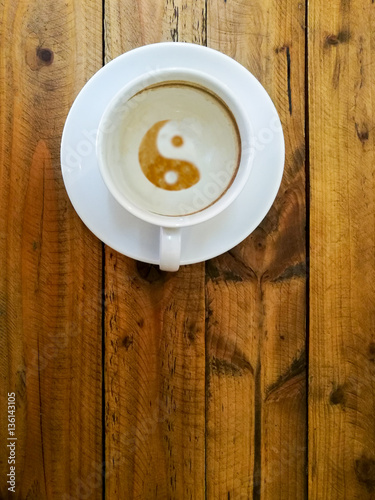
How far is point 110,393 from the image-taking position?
2.14ft

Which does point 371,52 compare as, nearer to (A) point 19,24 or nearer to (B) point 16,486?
(A) point 19,24

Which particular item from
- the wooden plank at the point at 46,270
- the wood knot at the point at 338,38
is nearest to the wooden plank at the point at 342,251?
the wood knot at the point at 338,38

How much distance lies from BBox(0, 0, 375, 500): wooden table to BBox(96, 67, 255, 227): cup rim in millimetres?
119

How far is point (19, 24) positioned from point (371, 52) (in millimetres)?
504

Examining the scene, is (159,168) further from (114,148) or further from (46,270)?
(46,270)

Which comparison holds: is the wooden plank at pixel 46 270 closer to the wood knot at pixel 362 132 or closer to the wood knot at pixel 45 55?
the wood knot at pixel 45 55

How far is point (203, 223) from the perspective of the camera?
0.59 meters

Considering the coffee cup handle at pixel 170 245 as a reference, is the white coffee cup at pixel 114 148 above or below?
above

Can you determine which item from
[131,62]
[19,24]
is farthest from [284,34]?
[19,24]

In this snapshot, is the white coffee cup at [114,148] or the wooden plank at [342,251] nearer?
the white coffee cup at [114,148]

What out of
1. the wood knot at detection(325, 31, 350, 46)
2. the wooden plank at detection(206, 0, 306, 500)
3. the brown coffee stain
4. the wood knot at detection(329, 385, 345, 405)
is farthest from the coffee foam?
the wood knot at detection(329, 385, 345, 405)

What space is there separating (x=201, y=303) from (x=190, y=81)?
0.98ft

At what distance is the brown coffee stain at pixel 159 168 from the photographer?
23.7 inches

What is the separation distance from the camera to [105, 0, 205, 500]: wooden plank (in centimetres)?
65
